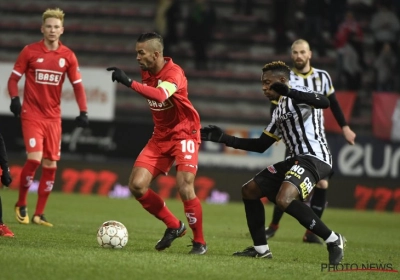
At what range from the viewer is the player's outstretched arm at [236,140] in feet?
27.9

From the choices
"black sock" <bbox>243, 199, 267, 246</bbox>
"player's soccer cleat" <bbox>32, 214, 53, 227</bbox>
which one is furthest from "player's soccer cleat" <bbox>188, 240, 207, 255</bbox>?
"player's soccer cleat" <bbox>32, 214, 53, 227</bbox>

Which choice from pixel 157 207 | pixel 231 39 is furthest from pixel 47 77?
pixel 231 39

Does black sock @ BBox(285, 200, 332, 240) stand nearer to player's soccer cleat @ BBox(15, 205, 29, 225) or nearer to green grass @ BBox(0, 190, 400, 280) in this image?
green grass @ BBox(0, 190, 400, 280)

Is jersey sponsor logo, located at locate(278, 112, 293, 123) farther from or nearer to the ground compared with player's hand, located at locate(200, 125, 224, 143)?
farther from the ground

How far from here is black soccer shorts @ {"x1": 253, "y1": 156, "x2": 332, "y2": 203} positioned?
8180mm

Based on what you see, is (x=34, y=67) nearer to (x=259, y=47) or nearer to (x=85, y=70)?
(x=85, y=70)

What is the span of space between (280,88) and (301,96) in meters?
0.28

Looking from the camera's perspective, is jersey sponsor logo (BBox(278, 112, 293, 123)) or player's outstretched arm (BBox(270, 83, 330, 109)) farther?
jersey sponsor logo (BBox(278, 112, 293, 123))

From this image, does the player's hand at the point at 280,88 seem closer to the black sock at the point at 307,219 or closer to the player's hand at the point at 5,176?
the black sock at the point at 307,219

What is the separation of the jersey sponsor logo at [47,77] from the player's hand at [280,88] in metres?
4.16

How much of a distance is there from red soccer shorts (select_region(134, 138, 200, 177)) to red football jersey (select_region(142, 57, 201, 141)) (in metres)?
0.07

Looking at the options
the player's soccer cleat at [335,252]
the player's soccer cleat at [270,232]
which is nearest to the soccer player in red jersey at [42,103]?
the player's soccer cleat at [270,232]

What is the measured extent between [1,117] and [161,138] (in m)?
10.1

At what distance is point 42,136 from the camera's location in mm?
11133
